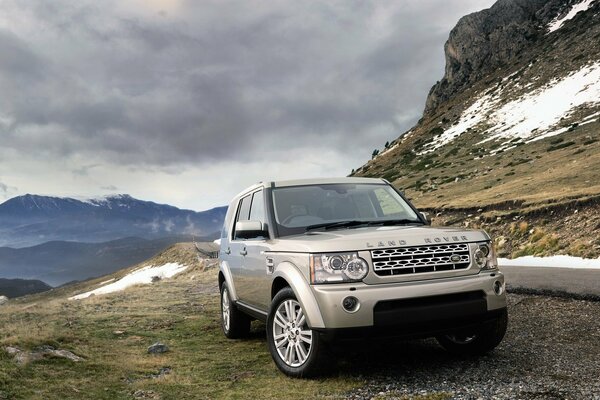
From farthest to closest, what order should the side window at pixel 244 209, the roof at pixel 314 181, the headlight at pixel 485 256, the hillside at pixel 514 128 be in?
the hillside at pixel 514 128
the side window at pixel 244 209
the roof at pixel 314 181
the headlight at pixel 485 256

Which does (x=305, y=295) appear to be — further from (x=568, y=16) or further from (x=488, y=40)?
(x=568, y=16)

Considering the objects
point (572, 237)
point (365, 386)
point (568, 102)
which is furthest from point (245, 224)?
point (568, 102)

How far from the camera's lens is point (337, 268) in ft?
16.5

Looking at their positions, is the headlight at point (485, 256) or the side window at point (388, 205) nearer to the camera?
the headlight at point (485, 256)

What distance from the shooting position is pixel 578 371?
17.3 ft

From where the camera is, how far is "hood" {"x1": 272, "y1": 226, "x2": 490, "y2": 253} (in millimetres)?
5062

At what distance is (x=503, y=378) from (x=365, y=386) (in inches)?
54.0

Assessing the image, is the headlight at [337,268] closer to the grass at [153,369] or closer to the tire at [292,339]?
the tire at [292,339]

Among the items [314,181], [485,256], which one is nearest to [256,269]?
[314,181]

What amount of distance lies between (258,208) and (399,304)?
2817 mm

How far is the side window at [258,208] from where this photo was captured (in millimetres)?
6846

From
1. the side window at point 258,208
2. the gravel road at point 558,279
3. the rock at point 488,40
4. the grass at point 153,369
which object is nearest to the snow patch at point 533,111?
the rock at point 488,40

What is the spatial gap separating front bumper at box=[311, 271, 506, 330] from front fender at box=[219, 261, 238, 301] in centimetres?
301

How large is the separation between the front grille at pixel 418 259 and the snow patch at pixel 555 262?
31.2 feet
